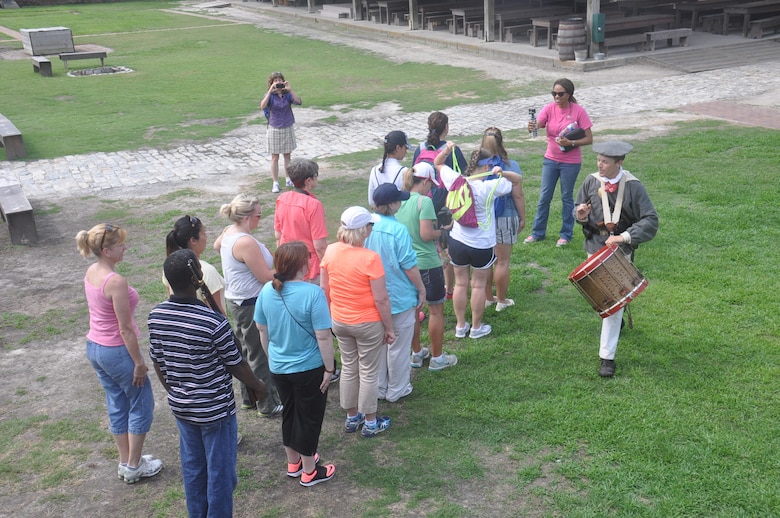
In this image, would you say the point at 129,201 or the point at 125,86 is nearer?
the point at 129,201

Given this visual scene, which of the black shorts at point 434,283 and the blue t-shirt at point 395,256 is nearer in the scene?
the blue t-shirt at point 395,256

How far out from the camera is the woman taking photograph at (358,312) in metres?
4.75

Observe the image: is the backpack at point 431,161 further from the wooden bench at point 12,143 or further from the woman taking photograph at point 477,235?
the wooden bench at point 12,143

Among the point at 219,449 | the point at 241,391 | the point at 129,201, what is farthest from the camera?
the point at 129,201

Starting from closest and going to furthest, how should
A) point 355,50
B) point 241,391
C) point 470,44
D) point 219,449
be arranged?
point 219,449
point 241,391
point 470,44
point 355,50

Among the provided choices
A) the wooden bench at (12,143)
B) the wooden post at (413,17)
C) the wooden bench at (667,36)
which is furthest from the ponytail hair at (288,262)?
the wooden post at (413,17)

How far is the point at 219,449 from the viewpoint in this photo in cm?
403

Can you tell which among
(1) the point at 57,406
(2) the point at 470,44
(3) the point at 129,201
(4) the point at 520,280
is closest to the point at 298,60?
(2) the point at 470,44

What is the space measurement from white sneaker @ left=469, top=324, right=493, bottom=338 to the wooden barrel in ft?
47.8

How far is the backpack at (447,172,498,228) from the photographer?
19.2ft

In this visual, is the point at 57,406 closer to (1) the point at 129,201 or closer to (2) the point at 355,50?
(1) the point at 129,201

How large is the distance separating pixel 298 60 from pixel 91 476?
19.5 m

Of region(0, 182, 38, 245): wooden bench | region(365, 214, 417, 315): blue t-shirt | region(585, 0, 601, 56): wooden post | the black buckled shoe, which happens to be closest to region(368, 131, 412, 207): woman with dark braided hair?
region(365, 214, 417, 315): blue t-shirt

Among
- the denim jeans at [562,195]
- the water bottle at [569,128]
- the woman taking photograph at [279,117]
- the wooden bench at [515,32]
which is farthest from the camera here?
the wooden bench at [515,32]
